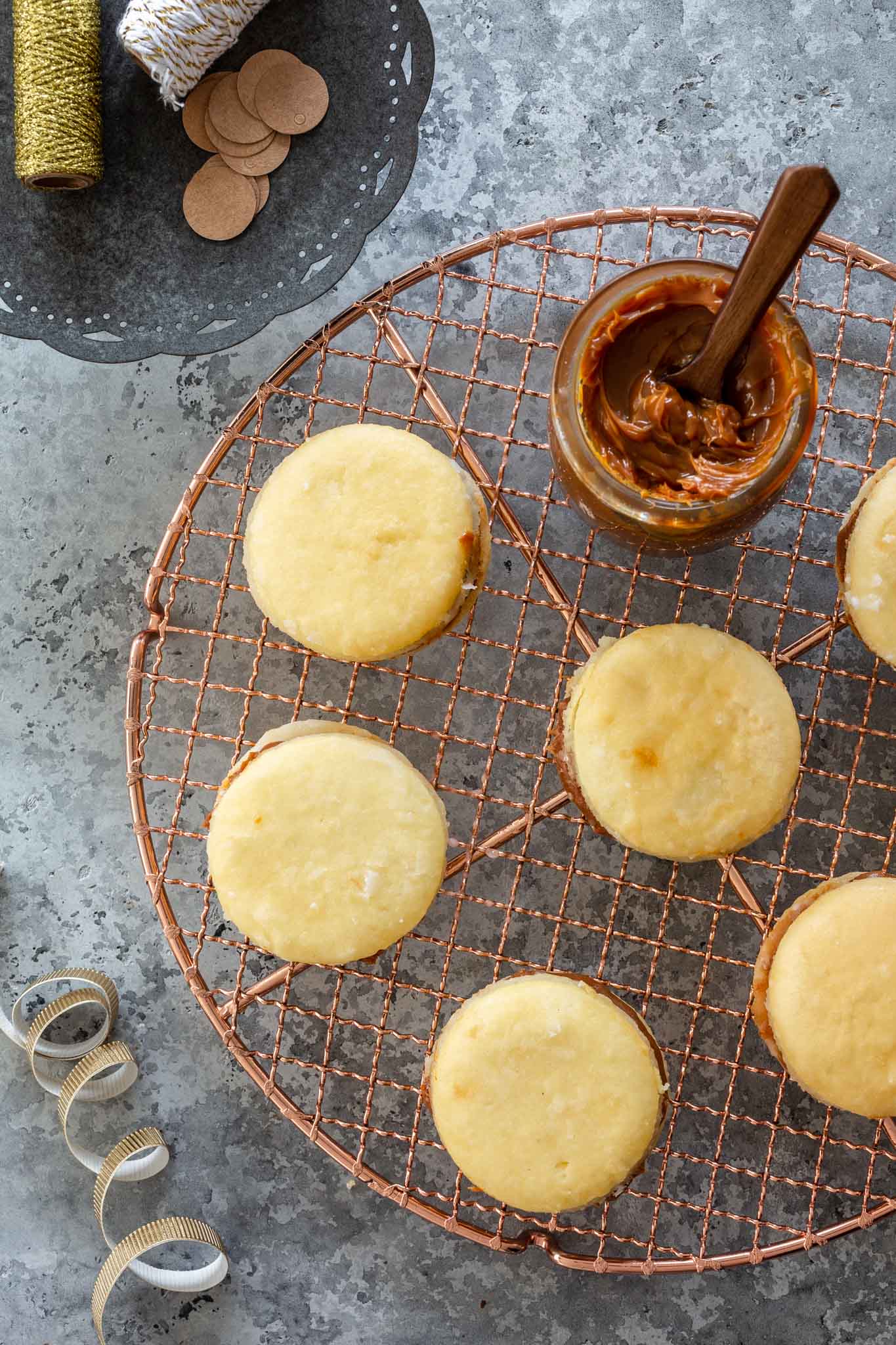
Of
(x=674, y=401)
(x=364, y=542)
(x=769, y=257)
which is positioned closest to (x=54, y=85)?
(x=364, y=542)

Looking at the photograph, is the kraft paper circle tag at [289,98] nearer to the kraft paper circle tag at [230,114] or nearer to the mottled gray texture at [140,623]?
the kraft paper circle tag at [230,114]

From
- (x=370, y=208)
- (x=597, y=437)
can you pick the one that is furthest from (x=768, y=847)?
(x=370, y=208)

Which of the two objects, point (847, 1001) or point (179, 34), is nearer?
point (847, 1001)

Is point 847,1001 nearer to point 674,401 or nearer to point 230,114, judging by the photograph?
point 674,401

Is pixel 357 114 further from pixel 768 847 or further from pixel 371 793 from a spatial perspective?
pixel 768 847

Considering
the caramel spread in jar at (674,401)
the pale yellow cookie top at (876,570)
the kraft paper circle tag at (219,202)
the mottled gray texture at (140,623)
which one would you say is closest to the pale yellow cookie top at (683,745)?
the pale yellow cookie top at (876,570)
